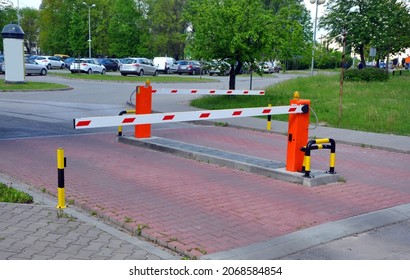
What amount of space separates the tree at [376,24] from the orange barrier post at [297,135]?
3095cm

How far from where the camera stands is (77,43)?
63938 millimetres

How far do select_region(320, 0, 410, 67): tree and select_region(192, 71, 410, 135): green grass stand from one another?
11416 millimetres

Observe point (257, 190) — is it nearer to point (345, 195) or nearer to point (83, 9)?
point (345, 195)

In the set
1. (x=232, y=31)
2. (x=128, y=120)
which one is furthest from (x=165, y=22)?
(x=128, y=120)

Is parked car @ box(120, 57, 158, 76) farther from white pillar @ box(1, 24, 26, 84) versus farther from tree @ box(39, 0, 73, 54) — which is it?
tree @ box(39, 0, 73, 54)

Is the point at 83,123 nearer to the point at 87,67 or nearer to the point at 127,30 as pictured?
the point at 87,67

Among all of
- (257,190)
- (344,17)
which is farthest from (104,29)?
(257,190)

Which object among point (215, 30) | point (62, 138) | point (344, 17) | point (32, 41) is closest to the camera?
point (62, 138)

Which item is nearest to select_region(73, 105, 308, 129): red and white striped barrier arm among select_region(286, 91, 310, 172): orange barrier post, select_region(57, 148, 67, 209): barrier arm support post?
select_region(286, 91, 310, 172): orange barrier post

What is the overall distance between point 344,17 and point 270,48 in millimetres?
23220

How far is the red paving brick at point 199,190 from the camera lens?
598 centimetres

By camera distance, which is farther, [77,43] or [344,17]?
[77,43]

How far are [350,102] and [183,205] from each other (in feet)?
48.9

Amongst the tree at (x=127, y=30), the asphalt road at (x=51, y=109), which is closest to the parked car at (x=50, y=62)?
the tree at (x=127, y=30)
